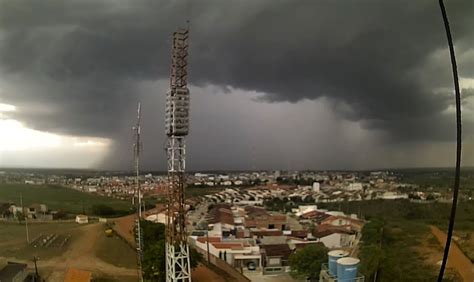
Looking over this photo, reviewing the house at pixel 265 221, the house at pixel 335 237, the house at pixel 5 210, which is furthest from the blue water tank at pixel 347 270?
the house at pixel 5 210

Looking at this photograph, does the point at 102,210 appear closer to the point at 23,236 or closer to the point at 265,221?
the point at 23,236

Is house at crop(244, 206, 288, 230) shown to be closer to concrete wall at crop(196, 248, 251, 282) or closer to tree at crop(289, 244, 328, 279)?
concrete wall at crop(196, 248, 251, 282)

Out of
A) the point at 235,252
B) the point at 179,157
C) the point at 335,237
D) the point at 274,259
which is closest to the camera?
the point at 179,157

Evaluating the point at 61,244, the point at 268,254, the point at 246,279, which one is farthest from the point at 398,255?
the point at 61,244

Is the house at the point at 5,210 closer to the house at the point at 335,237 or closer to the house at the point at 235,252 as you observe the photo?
the house at the point at 235,252

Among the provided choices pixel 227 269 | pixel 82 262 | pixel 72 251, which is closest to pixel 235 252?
pixel 227 269
